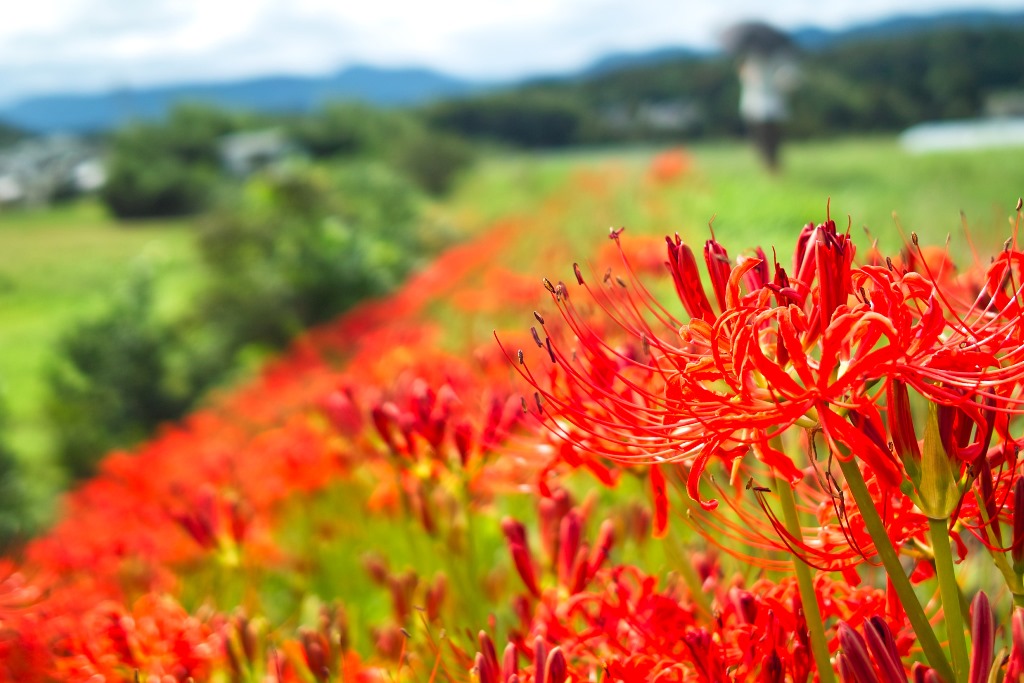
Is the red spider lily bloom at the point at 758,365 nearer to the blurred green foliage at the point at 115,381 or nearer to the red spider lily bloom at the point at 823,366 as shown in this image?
the red spider lily bloom at the point at 823,366

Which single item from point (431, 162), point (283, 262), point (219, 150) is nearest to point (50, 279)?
point (283, 262)

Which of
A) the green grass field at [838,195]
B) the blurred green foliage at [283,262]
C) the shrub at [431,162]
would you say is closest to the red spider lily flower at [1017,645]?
the green grass field at [838,195]

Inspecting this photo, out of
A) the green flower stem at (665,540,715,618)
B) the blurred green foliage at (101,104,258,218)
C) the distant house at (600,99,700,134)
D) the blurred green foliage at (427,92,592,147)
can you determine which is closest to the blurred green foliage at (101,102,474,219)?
the blurred green foliage at (101,104,258,218)

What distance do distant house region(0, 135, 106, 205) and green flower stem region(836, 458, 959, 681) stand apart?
1558 cm

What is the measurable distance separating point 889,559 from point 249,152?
19784 millimetres

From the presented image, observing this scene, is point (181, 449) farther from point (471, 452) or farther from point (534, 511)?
point (471, 452)

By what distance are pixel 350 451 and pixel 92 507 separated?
1539 mm

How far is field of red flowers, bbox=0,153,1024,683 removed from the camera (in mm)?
777

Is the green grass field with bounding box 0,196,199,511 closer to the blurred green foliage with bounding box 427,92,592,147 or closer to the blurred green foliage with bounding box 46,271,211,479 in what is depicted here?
the blurred green foliage with bounding box 46,271,211,479

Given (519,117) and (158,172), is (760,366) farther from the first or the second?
(519,117)

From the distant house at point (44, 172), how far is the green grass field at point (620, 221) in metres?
0.38

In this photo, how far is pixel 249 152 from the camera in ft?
63.2

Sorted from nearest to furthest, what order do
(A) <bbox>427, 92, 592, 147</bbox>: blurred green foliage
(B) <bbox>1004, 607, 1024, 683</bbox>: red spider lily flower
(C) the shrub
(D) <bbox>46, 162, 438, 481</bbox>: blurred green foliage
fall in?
(B) <bbox>1004, 607, 1024, 683</bbox>: red spider lily flower < (D) <bbox>46, 162, 438, 481</bbox>: blurred green foliage < (C) the shrub < (A) <bbox>427, 92, 592, 147</bbox>: blurred green foliage

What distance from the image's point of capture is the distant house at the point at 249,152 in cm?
1870
